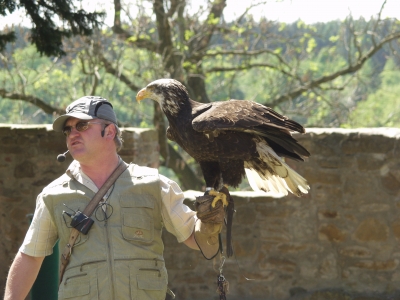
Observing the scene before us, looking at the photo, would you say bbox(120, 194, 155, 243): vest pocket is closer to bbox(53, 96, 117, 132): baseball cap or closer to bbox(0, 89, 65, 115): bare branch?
bbox(53, 96, 117, 132): baseball cap

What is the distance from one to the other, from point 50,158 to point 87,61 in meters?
5.69

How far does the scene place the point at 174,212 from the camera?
293 centimetres

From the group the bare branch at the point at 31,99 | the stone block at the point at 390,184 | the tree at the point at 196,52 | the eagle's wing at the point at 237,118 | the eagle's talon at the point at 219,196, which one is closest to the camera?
the eagle's talon at the point at 219,196

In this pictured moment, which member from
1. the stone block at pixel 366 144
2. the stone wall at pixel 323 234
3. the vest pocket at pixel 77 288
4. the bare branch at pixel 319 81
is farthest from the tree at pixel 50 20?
the bare branch at pixel 319 81

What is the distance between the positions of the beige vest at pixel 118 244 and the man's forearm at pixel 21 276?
0.16m

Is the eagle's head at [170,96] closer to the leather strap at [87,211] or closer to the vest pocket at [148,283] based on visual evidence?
the leather strap at [87,211]

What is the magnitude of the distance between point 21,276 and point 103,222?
0.43 m

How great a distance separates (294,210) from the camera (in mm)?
5363

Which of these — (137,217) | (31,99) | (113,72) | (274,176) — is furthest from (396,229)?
(31,99)

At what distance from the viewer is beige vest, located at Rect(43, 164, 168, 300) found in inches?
105

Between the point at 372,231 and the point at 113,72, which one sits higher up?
the point at 113,72

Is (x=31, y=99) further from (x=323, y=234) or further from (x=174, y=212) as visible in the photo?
(x=174, y=212)

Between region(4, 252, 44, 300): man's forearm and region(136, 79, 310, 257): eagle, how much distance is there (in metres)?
0.94

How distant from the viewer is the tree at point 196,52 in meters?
10.9
